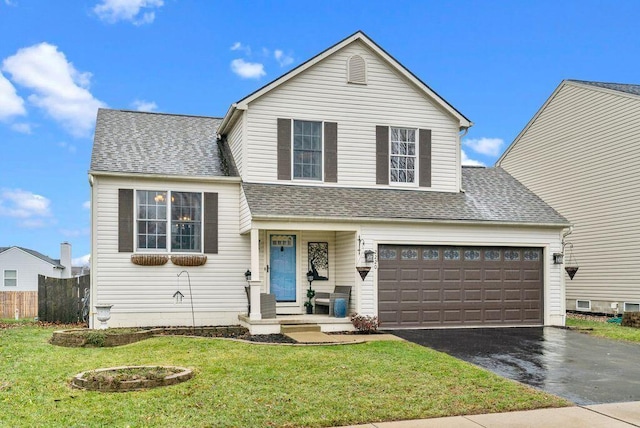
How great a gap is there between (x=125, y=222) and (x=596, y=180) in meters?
15.9

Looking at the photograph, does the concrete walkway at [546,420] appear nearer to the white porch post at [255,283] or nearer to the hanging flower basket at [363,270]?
the hanging flower basket at [363,270]

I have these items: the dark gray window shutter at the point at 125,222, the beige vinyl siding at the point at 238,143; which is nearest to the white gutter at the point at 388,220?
the beige vinyl siding at the point at 238,143

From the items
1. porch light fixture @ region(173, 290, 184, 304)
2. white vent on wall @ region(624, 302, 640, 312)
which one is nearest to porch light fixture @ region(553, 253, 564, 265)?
white vent on wall @ region(624, 302, 640, 312)

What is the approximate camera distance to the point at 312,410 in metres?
6.65

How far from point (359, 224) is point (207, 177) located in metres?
4.17

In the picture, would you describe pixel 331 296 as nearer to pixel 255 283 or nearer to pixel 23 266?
pixel 255 283

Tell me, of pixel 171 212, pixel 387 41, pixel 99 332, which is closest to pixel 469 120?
pixel 387 41

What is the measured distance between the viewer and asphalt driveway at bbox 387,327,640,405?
27.0ft

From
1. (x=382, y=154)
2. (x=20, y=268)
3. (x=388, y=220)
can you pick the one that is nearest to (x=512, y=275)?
(x=388, y=220)

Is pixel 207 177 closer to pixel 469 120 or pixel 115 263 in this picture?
pixel 115 263

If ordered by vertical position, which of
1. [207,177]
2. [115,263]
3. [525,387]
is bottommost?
[525,387]

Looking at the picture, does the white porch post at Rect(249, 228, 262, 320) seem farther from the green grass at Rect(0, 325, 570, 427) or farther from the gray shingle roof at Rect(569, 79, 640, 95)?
the gray shingle roof at Rect(569, 79, 640, 95)

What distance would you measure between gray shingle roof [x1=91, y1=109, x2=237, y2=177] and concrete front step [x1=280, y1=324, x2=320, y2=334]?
4431mm

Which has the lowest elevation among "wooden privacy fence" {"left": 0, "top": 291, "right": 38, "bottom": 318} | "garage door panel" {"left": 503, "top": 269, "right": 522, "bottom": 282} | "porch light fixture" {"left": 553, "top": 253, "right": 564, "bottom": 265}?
"wooden privacy fence" {"left": 0, "top": 291, "right": 38, "bottom": 318}
